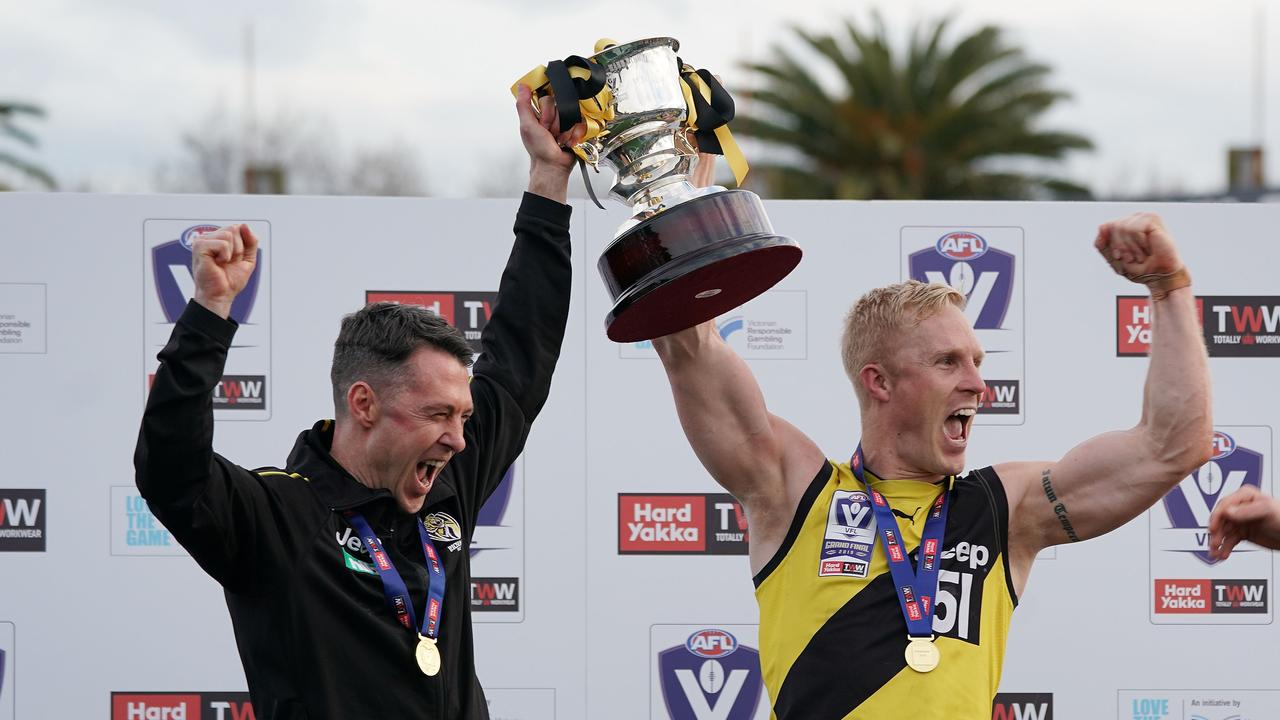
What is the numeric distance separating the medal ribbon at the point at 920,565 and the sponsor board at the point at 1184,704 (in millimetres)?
1858

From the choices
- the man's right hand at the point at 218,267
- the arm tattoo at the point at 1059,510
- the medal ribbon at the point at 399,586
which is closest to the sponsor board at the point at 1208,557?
the arm tattoo at the point at 1059,510

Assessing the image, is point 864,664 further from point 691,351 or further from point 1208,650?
point 1208,650

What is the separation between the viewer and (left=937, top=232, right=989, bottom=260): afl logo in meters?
4.23

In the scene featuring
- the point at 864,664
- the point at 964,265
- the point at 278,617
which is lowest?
the point at 864,664

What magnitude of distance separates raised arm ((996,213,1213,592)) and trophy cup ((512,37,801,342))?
83 cm

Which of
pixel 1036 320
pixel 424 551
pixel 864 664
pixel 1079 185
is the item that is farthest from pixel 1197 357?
pixel 1079 185

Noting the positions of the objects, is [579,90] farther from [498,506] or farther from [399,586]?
[498,506]

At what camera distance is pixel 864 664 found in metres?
2.65

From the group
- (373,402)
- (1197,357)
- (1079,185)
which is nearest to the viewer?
(373,402)

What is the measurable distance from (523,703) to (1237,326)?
279 centimetres

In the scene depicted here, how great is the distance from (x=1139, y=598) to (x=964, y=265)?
4.26ft

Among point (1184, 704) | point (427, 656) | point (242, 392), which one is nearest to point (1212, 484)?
point (1184, 704)

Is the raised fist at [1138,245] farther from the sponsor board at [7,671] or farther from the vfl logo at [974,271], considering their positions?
the sponsor board at [7,671]

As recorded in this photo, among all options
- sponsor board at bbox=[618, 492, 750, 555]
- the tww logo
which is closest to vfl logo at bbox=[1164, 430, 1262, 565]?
sponsor board at bbox=[618, 492, 750, 555]
